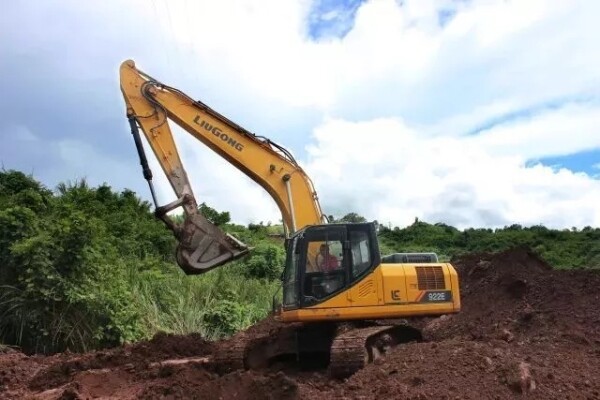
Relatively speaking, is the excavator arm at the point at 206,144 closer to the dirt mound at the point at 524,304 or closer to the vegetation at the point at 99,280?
the vegetation at the point at 99,280

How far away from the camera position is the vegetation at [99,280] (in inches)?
527

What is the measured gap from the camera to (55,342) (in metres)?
13.7

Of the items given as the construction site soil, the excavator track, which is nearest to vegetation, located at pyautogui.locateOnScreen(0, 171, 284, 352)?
the construction site soil

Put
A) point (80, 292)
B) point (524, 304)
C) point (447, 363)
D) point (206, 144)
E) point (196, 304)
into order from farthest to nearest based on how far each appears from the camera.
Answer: point (196, 304) → point (80, 292) → point (524, 304) → point (206, 144) → point (447, 363)

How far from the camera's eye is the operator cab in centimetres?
976

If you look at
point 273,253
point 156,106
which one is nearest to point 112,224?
point 273,253

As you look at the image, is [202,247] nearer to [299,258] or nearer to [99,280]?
[299,258]

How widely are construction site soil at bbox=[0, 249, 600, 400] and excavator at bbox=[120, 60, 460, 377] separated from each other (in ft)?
1.28

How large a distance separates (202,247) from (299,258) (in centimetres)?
149

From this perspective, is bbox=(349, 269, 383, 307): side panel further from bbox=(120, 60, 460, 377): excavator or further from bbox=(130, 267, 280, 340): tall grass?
bbox=(130, 267, 280, 340): tall grass

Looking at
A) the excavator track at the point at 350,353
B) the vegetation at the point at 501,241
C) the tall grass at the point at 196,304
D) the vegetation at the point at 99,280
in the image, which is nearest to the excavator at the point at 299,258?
the excavator track at the point at 350,353

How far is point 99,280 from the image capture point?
13945 mm

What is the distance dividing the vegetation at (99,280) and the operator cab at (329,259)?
516 millimetres

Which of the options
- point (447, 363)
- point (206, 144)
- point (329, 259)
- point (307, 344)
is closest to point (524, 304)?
point (307, 344)
